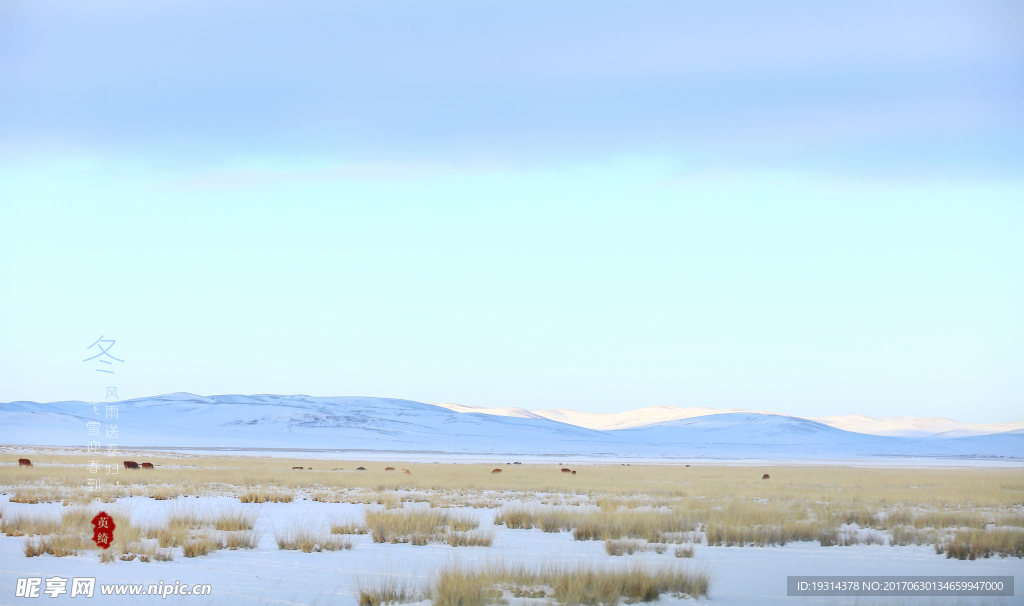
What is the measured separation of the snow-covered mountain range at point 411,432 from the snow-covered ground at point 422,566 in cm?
9350

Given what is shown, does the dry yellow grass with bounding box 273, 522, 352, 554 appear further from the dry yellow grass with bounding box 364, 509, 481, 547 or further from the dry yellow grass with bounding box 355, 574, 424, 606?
the dry yellow grass with bounding box 355, 574, 424, 606

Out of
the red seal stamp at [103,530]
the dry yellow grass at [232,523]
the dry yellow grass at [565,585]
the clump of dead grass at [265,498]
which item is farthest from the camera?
the clump of dead grass at [265,498]

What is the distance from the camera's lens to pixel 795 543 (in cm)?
1198

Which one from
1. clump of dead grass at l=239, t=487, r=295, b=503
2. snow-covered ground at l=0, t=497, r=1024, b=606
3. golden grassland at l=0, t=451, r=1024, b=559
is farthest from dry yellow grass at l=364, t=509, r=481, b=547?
clump of dead grass at l=239, t=487, r=295, b=503

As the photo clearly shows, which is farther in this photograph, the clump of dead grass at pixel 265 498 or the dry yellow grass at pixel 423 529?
the clump of dead grass at pixel 265 498

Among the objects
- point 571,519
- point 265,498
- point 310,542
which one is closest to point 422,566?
point 310,542

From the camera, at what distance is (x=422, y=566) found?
9.13 m

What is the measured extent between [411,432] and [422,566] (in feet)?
459

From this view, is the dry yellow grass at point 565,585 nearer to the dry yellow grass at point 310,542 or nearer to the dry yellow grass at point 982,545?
the dry yellow grass at point 310,542

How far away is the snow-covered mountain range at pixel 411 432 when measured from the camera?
116562 millimetres

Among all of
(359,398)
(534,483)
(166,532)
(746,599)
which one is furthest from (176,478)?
(359,398)

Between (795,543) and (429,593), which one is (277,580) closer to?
(429,593)

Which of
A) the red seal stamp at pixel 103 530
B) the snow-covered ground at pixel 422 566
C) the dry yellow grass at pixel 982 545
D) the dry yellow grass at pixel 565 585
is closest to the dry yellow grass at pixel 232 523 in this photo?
the snow-covered ground at pixel 422 566

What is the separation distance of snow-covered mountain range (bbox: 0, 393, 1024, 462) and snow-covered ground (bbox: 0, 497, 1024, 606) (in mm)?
93495
